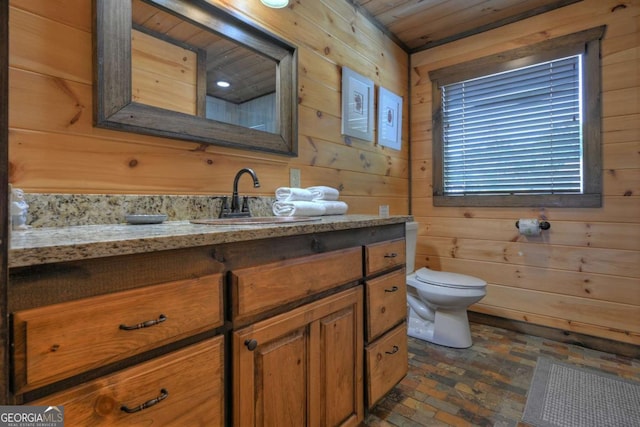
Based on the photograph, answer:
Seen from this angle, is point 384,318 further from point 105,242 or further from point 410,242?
point 105,242

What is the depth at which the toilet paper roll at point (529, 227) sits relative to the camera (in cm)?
229

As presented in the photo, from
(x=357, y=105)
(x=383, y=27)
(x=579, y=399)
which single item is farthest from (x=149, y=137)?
(x=579, y=399)

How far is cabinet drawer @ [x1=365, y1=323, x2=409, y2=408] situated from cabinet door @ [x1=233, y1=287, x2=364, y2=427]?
0.06 meters

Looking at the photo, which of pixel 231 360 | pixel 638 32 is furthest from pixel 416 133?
pixel 231 360

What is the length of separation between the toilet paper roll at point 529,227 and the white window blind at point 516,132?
222 mm

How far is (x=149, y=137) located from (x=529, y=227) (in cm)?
240

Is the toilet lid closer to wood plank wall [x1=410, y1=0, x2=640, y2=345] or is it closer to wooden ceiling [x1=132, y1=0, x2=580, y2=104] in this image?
wood plank wall [x1=410, y1=0, x2=640, y2=345]

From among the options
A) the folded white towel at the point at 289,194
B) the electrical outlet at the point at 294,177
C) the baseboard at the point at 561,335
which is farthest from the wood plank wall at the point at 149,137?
the baseboard at the point at 561,335

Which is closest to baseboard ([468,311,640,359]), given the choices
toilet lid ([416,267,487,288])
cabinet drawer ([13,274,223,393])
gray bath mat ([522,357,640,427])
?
gray bath mat ([522,357,640,427])

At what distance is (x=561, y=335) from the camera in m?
2.26

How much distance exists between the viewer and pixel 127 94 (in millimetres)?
1118

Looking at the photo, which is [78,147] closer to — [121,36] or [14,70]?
[14,70]

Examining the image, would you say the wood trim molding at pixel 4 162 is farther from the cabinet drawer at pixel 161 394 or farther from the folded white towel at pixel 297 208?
the folded white towel at pixel 297 208

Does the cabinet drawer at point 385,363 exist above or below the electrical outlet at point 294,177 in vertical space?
below
